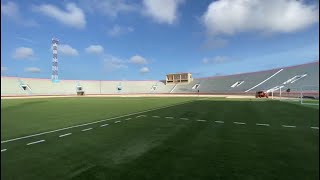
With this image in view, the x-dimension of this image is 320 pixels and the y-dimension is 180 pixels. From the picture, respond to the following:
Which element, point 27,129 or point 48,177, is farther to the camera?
point 27,129

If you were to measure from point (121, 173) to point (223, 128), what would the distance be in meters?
8.58

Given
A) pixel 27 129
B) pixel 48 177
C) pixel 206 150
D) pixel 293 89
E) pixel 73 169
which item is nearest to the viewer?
pixel 48 177

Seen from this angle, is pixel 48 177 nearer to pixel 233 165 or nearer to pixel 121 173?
pixel 121 173

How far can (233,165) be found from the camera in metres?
7.47

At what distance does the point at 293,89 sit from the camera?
6481 cm

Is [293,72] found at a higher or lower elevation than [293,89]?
higher

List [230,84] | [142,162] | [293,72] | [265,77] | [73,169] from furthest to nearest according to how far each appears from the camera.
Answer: [230,84] → [265,77] → [293,72] → [142,162] → [73,169]

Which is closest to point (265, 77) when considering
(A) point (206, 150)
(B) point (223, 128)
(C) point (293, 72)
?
(C) point (293, 72)

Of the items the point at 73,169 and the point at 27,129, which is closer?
the point at 73,169

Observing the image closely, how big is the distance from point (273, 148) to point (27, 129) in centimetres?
1169

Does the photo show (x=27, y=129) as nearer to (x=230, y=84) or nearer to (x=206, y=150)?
(x=206, y=150)

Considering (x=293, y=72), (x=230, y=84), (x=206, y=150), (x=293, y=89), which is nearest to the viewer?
(x=206, y=150)

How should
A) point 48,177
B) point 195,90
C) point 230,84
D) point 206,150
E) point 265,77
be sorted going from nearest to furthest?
1. point 48,177
2. point 206,150
3. point 265,77
4. point 230,84
5. point 195,90

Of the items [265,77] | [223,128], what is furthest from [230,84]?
[223,128]
